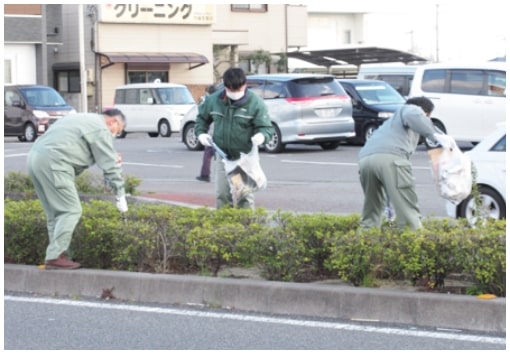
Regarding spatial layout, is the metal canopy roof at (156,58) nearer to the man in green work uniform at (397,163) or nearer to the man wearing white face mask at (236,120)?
the man wearing white face mask at (236,120)

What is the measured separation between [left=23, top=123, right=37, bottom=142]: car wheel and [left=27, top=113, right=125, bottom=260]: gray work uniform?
22936 millimetres

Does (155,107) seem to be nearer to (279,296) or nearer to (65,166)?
(65,166)

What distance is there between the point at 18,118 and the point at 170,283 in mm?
24263

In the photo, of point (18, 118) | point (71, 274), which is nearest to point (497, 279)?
point (71, 274)

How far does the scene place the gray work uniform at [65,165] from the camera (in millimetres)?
8523

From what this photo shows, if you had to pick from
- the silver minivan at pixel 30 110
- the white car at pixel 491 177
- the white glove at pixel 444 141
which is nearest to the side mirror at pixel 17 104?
the silver minivan at pixel 30 110

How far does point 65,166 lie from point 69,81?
126 feet

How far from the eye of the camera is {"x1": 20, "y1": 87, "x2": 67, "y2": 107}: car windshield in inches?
1243

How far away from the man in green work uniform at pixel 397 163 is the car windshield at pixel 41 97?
2389cm

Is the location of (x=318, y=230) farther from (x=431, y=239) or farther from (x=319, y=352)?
(x=319, y=352)

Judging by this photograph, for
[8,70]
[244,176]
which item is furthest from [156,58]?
[244,176]

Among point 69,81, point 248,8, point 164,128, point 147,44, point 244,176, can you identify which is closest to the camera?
point 244,176

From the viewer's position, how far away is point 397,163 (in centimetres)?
842

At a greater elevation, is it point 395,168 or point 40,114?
point 40,114
